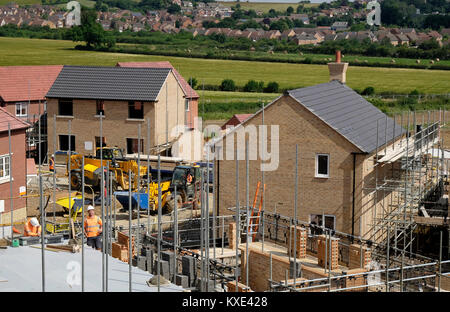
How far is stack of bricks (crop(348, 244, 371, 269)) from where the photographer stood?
23672mm

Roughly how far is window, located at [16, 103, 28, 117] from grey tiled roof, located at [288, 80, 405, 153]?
22.3 m

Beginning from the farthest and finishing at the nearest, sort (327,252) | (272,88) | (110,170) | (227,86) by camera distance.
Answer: (227,86) < (272,88) < (110,170) < (327,252)

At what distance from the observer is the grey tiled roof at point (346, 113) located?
2912 centimetres

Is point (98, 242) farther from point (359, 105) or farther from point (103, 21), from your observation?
point (103, 21)

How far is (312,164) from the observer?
29.3 m

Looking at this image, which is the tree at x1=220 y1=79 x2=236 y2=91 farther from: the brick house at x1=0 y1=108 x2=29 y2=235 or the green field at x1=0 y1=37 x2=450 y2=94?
the brick house at x1=0 y1=108 x2=29 y2=235

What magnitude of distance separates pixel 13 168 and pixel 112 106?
1394 centimetres

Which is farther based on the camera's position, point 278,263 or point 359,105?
point 359,105

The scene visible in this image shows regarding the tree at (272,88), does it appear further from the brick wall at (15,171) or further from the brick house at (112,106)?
the brick wall at (15,171)

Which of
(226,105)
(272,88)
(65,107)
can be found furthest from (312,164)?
(272,88)

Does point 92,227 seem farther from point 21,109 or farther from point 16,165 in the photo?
point 21,109

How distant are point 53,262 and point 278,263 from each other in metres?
7.11

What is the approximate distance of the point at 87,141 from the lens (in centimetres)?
4603
